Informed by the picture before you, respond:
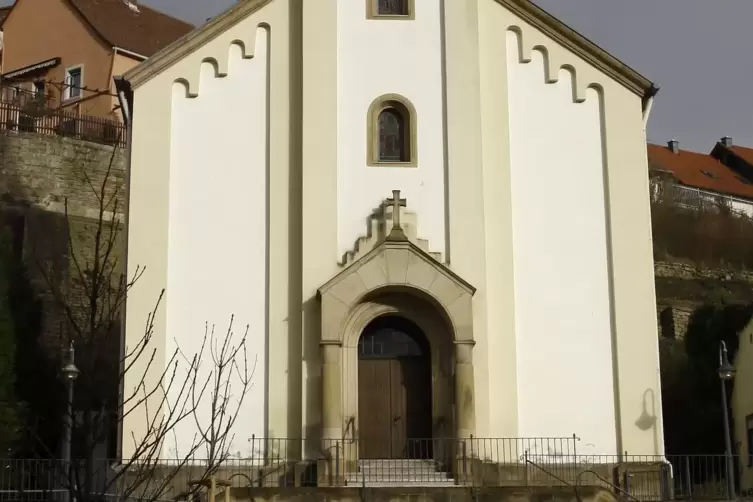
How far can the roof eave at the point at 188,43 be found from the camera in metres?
21.3

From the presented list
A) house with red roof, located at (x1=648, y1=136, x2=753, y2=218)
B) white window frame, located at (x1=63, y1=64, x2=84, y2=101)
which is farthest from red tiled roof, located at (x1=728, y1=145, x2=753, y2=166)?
white window frame, located at (x1=63, y1=64, x2=84, y2=101)

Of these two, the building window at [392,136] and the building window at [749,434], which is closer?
the building window at [392,136]

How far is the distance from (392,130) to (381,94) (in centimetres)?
65

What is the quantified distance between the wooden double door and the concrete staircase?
40 centimetres

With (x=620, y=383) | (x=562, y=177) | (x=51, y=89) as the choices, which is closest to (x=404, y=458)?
(x=620, y=383)

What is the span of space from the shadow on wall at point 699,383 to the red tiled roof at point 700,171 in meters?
22.9

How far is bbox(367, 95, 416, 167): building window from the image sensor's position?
2136cm

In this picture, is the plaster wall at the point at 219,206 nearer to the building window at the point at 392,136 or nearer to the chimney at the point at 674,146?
the building window at the point at 392,136

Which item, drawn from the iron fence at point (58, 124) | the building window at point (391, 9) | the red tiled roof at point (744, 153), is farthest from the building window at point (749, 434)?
the red tiled roof at point (744, 153)

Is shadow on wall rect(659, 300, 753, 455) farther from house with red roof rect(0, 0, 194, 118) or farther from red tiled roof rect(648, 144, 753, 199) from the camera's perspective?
red tiled roof rect(648, 144, 753, 199)

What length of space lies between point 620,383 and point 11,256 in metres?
14.3

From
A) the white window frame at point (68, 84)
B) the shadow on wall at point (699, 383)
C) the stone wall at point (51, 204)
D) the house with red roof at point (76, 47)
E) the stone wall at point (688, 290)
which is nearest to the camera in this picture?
the stone wall at point (51, 204)

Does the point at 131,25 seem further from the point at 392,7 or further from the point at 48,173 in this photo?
the point at 392,7

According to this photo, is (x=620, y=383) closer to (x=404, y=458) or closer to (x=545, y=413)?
(x=545, y=413)
